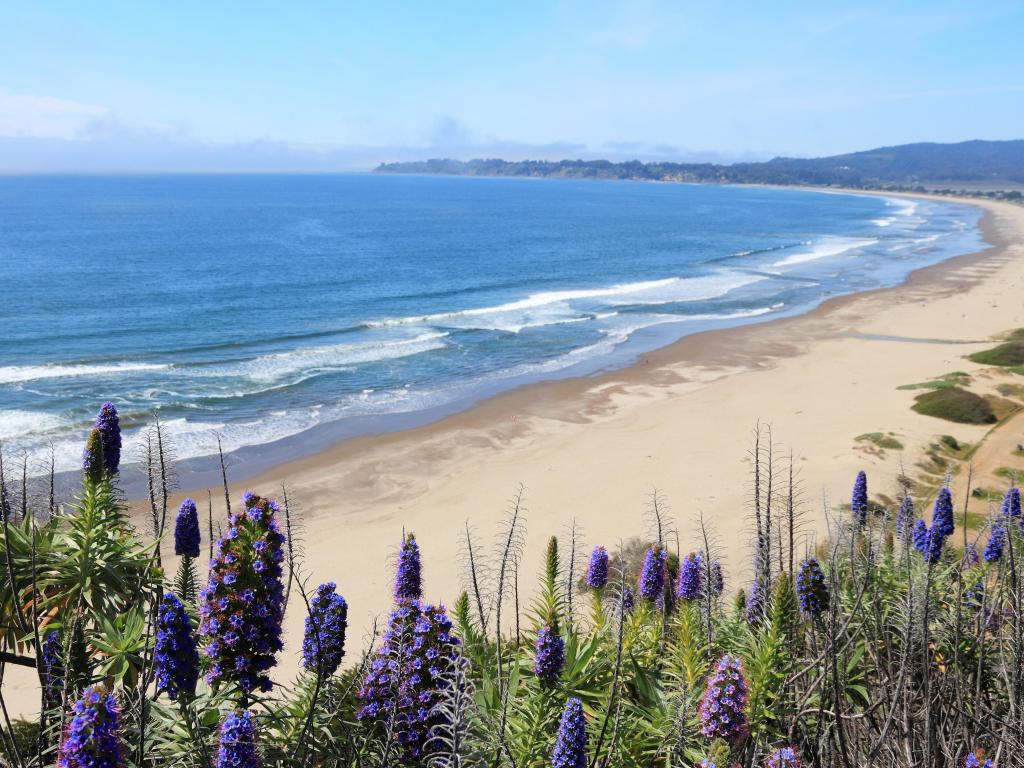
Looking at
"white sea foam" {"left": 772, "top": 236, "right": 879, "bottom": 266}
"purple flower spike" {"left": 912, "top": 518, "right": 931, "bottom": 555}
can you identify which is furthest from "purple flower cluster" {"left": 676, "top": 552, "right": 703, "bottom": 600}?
"white sea foam" {"left": 772, "top": 236, "right": 879, "bottom": 266}

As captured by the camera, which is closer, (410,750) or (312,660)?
(410,750)


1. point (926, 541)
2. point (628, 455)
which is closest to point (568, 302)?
point (628, 455)

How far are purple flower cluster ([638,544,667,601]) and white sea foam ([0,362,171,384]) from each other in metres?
34.8

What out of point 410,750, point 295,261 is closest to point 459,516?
point 410,750

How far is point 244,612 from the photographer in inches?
175

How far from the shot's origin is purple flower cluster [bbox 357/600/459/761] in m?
4.74

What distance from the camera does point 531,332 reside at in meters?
48.7

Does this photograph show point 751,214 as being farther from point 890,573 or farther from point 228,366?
point 890,573

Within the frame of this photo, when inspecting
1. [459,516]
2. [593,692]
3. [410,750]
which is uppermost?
[410,750]

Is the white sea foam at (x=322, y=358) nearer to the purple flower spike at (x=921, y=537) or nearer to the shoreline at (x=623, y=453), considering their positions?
the shoreline at (x=623, y=453)

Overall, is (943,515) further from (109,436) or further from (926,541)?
(109,436)

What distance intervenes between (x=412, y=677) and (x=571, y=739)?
110cm

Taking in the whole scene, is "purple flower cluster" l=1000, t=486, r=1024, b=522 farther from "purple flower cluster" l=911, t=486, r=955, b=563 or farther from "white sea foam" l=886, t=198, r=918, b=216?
"white sea foam" l=886, t=198, r=918, b=216

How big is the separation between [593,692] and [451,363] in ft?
116
